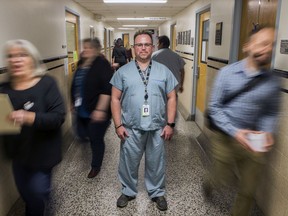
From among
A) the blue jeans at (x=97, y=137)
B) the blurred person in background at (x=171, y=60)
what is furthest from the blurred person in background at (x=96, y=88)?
the blurred person in background at (x=171, y=60)

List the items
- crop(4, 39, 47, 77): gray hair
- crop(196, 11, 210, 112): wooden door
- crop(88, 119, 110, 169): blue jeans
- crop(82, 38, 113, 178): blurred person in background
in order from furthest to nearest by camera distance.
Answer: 1. crop(196, 11, 210, 112): wooden door
2. crop(88, 119, 110, 169): blue jeans
3. crop(82, 38, 113, 178): blurred person in background
4. crop(4, 39, 47, 77): gray hair

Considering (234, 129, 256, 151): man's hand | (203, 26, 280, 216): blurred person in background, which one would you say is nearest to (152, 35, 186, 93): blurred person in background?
(203, 26, 280, 216): blurred person in background

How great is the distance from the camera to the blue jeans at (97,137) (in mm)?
2818

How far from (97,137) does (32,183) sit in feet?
3.89

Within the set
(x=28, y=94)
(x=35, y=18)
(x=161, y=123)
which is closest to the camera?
(x=28, y=94)

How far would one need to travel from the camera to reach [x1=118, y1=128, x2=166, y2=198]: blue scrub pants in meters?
2.33

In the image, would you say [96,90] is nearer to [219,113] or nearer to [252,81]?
[219,113]

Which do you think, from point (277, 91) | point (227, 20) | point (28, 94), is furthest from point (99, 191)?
point (227, 20)

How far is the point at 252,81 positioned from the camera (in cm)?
168

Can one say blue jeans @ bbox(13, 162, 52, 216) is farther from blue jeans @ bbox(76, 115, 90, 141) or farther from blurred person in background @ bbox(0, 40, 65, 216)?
blue jeans @ bbox(76, 115, 90, 141)

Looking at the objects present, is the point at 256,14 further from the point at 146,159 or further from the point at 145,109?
the point at 146,159

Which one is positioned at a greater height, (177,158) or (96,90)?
(96,90)

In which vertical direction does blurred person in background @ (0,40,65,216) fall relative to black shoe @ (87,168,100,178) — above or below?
above

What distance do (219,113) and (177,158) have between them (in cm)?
184
